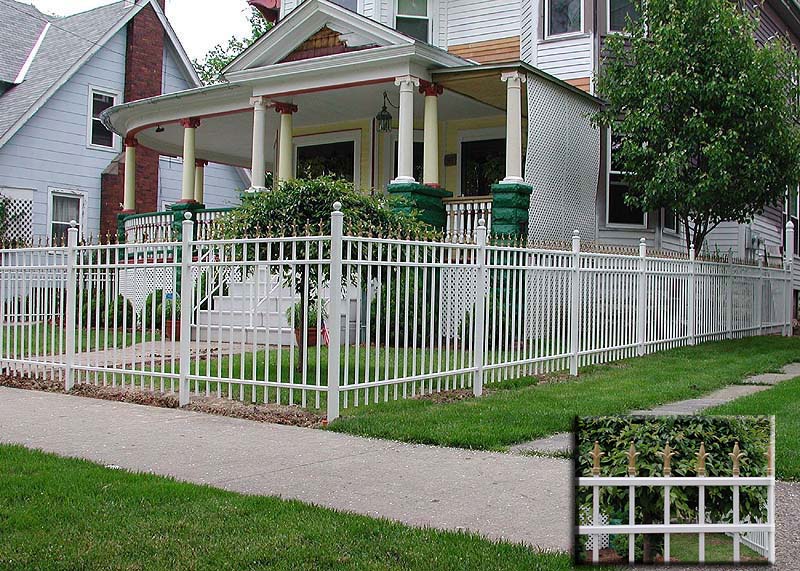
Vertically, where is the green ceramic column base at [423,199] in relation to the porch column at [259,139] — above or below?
below

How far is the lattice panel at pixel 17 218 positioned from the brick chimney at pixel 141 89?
88.9 inches

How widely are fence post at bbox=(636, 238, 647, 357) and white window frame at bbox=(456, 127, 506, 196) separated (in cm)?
625

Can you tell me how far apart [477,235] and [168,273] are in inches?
133

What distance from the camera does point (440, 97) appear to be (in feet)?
56.8

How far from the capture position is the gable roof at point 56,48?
2344 cm

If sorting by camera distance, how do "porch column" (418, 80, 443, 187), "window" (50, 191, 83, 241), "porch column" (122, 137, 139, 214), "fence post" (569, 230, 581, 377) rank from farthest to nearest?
"window" (50, 191, 83, 241) < "porch column" (122, 137, 139, 214) < "porch column" (418, 80, 443, 187) < "fence post" (569, 230, 581, 377)

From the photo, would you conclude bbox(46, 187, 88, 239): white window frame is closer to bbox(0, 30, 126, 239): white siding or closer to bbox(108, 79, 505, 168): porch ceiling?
bbox(0, 30, 126, 239): white siding

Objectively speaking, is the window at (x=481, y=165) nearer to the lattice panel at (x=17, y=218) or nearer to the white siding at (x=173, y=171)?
the white siding at (x=173, y=171)

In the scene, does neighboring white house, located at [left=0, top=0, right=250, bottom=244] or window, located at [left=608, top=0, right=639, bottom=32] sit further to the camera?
neighboring white house, located at [left=0, top=0, right=250, bottom=244]

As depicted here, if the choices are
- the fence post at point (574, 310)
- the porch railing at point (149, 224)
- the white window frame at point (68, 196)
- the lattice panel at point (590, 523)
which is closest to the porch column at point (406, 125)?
the fence post at point (574, 310)

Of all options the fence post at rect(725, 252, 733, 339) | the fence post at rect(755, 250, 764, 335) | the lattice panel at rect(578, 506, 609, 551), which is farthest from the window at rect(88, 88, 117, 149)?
the lattice panel at rect(578, 506, 609, 551)

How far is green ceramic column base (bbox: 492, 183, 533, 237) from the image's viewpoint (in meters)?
14.9

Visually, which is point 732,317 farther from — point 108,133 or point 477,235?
point 108,133

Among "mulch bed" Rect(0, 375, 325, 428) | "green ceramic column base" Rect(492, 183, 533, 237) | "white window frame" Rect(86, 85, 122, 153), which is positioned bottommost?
"mulch bed" Rect(0, 375, 325, 428)
